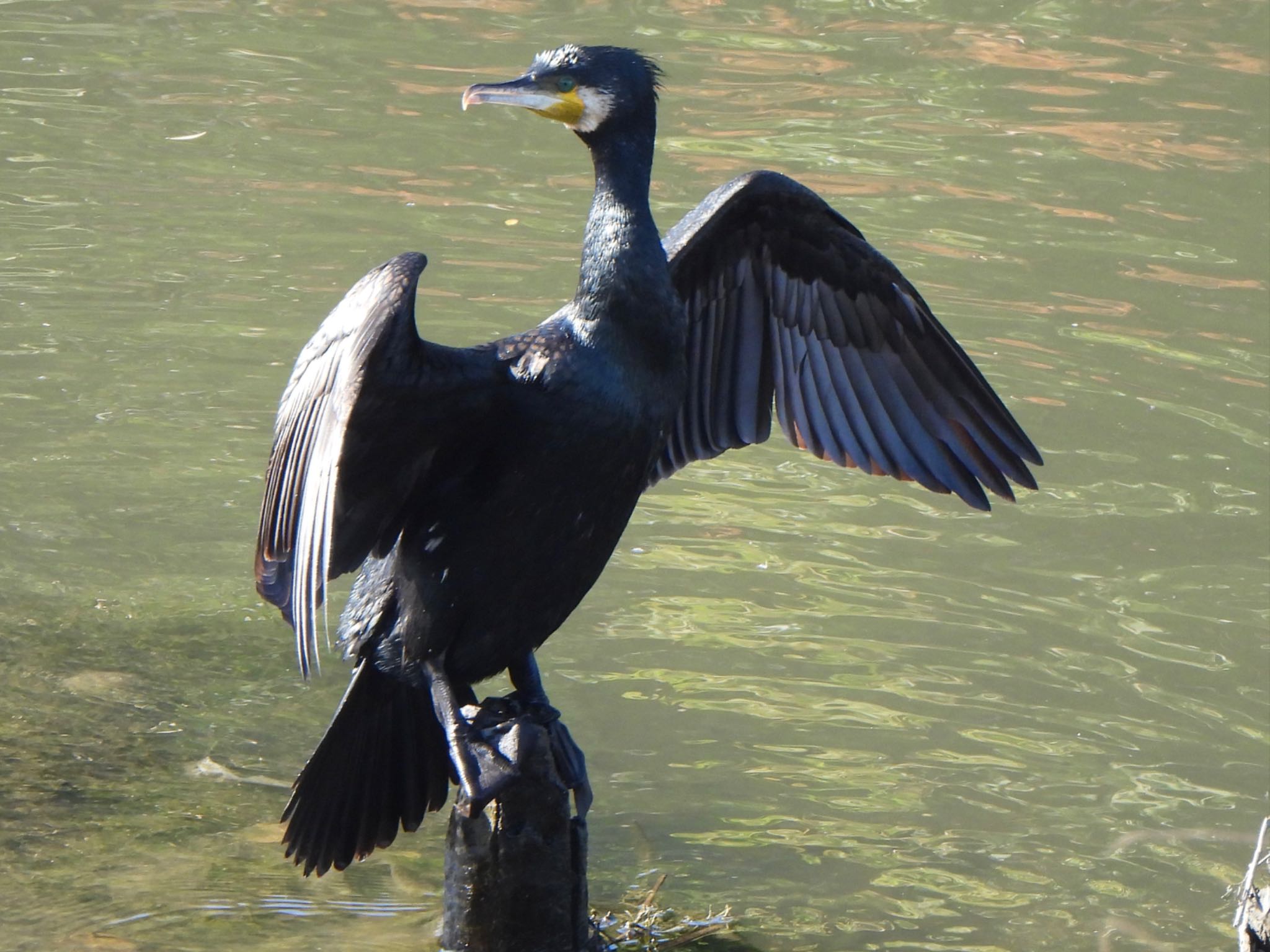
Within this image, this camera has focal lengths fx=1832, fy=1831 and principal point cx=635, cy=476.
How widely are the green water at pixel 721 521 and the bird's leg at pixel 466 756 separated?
2.16 feet

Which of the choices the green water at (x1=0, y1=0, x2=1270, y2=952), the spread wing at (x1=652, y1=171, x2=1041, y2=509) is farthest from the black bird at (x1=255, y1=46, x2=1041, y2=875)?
the spread wing at (x1=652, y1=171, x2=1041, y2=509)

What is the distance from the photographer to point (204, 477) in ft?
21.9

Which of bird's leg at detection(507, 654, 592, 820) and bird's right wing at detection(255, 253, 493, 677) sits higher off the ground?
bird's right wing at detection(255, 253, 493, 677)

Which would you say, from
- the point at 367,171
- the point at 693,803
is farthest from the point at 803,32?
the point at 693,803

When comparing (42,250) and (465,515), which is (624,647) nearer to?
(465,515)

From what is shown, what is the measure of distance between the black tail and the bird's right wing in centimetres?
31

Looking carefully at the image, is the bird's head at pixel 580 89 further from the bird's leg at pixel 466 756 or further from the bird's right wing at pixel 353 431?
the bird's leg at pixel 466 756

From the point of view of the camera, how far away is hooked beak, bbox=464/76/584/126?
3.69m

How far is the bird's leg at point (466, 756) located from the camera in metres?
3.46

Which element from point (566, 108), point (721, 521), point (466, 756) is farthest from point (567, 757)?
point (721, 521)

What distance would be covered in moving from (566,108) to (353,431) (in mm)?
836

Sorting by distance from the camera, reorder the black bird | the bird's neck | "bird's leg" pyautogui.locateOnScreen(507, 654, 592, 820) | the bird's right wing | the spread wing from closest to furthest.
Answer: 1. the bird's right wing
2. the black bird
3. the bird's neck
4. "bird's leg" pyautogui.locateOnScreen(507, 654, 592, 820)
5. the spread wing

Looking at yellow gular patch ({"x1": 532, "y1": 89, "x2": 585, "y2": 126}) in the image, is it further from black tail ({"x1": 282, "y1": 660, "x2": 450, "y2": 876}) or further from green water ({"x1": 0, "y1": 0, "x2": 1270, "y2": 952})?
green water ({"x1": 0, "y1": 0, "x2": 1270, "y2": 952})

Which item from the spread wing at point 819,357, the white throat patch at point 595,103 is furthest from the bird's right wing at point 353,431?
the spread wing at point 819,357
